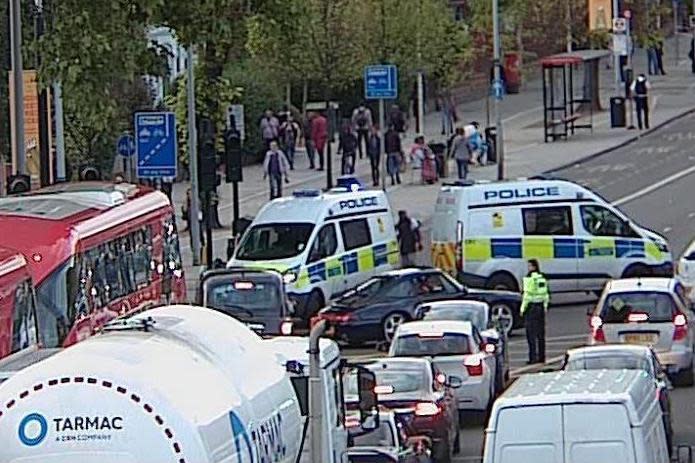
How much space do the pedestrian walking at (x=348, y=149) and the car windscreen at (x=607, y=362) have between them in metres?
34.5

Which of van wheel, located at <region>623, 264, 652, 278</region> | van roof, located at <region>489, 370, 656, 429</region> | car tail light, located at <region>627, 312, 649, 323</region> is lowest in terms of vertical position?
van wheel, located at <region>623, 264, 652, 278</region>

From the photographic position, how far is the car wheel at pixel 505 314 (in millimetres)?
33094

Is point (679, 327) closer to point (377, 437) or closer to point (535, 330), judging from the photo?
point (535, 330)

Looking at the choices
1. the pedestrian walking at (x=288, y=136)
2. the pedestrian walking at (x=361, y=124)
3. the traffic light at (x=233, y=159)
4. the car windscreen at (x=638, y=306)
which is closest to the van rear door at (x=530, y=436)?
the car windscreen at (x=638, y=306)

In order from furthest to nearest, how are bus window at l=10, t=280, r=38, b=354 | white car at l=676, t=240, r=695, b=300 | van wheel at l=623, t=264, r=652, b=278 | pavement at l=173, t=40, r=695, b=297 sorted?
pavement at l=173, t=40, r=695, b=297 → van wheel at l=623, t=264, r=652, b=278 → white car at l=676, t=240, r=695, b=300 → bus window at l=10, t=280, r=38, b=354

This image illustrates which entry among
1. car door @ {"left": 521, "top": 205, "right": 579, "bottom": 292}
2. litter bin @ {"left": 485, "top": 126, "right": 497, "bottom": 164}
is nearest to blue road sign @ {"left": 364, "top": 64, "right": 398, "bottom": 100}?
car door @ {"left": 521, "top": 205, "right": 579, "bottom": 292}

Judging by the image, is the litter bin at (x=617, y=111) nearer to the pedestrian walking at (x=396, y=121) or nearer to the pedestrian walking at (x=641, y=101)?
the pedestrian walking at (x=641, y=101)

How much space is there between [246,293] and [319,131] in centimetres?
2892

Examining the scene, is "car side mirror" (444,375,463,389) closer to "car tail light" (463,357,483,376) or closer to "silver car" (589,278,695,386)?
"car tail light" (463,357,483,376)

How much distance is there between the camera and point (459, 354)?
998 inches

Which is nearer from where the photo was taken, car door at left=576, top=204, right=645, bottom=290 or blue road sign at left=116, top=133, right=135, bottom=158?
car door at left=576, top=204, right=645, bottom=290

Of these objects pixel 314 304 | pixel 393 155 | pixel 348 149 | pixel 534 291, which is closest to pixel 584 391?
pixel 534 291

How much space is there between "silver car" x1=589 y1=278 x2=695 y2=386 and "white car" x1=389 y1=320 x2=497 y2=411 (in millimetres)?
2287

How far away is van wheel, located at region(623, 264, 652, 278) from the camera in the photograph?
3584 centimetres
